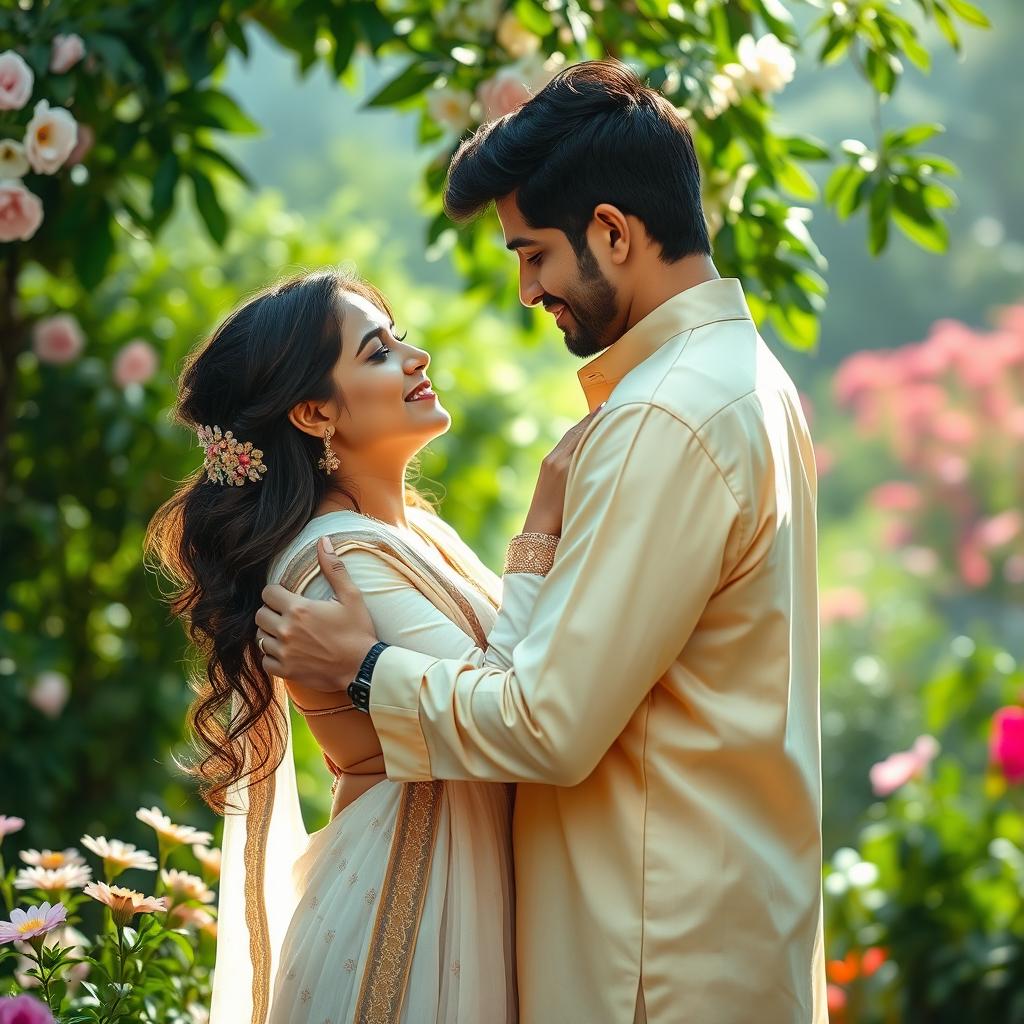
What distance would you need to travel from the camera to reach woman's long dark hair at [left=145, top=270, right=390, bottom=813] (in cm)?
210

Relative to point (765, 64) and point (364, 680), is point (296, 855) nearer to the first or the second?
point (364, 680)

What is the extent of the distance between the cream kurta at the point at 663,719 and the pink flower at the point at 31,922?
0.63m

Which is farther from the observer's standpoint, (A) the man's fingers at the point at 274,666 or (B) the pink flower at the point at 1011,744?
(B) the pink flower at the point at 1011,744

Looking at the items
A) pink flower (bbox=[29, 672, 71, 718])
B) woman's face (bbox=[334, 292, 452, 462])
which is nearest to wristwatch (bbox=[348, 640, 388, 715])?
woman's face (bbox=[334, 292, 452, 462])

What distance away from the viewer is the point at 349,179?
13312 mm

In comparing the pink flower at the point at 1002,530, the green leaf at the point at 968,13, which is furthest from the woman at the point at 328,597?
the pink flower at the point at 1002,530

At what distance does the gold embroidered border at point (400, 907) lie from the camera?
1.91m

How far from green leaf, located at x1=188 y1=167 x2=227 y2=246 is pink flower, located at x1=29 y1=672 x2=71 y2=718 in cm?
156

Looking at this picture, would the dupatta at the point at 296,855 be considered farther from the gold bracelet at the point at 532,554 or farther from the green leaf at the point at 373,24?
the green leaf at the point at 373,24

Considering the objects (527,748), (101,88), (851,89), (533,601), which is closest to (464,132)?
(101,88)

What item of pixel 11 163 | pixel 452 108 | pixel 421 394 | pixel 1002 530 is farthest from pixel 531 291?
pixel 1002 530

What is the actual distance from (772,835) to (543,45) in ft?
5.87

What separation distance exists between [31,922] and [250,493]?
2.35 ft

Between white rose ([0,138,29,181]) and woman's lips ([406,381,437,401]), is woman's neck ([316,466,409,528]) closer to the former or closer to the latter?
woman's lips ([406,381,437,401])
